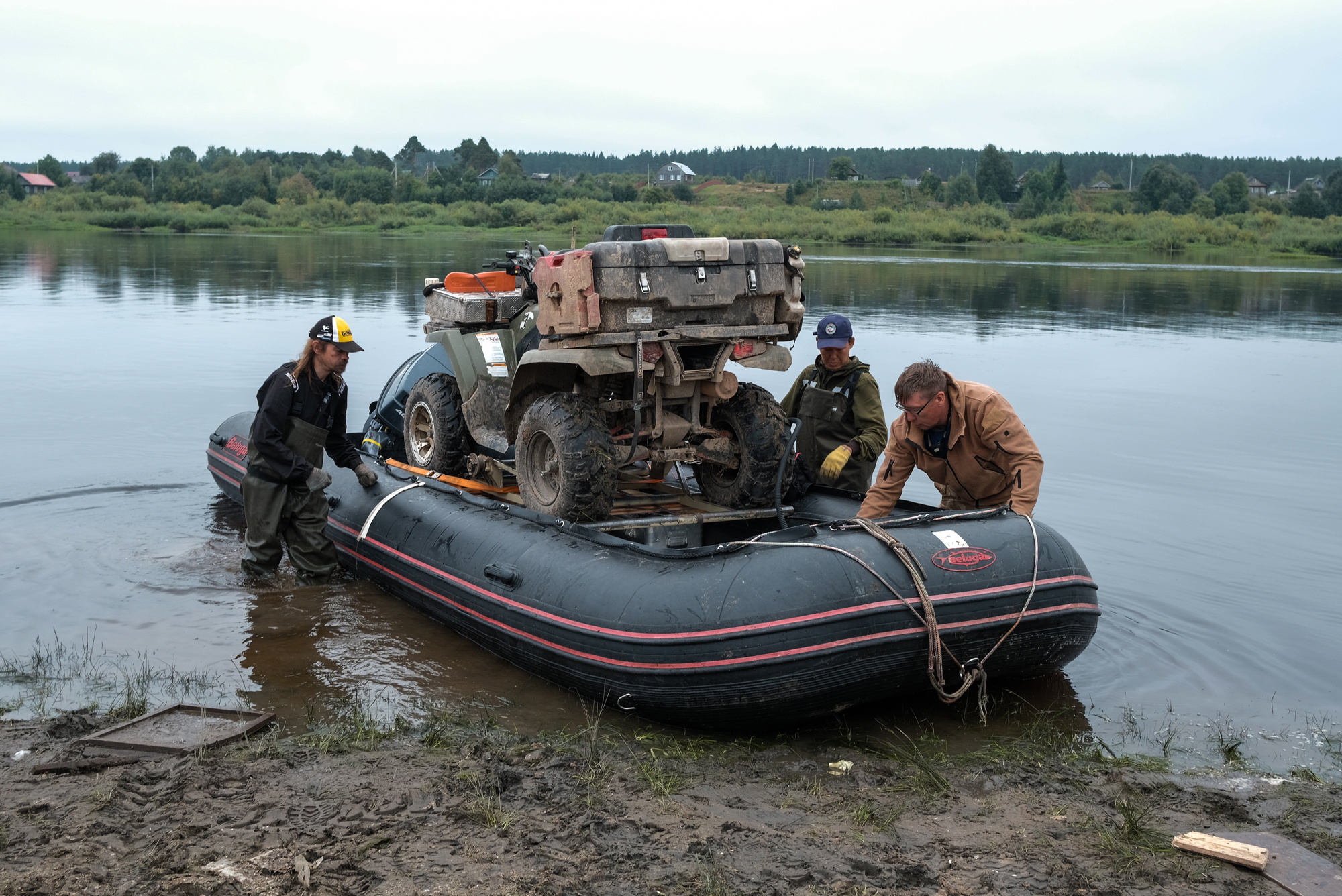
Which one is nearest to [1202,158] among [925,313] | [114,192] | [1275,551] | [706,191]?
[706,191]

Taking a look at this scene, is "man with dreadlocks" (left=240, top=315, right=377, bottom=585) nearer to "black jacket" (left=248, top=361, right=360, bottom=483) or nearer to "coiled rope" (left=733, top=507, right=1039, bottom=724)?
"black jacket" (left=248, top=361, right=360, bottom=483)

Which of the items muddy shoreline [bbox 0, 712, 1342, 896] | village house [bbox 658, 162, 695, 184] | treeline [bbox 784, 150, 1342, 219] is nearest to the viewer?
muddy shoreline [bbox 0, 712, 1342, 896]

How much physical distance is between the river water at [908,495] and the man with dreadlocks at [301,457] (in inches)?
11.6

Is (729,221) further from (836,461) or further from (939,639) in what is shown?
(939,639)

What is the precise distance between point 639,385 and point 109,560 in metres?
4.43

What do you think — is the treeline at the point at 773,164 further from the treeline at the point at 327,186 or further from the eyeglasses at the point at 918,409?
the eyeglasses at the point at 918,409

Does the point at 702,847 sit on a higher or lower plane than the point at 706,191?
lower

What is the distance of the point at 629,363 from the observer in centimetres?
641

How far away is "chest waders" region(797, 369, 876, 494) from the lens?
752cm

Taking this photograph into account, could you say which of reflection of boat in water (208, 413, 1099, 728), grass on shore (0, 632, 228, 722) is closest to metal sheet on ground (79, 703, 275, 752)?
grass on shore (0, 632, 228, 722)

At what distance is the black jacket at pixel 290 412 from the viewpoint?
757 cm

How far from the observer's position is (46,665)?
21.2 feet

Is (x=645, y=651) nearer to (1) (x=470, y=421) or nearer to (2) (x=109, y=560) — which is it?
(1) (x=470, y=421)

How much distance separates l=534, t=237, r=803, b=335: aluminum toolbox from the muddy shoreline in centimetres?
216
